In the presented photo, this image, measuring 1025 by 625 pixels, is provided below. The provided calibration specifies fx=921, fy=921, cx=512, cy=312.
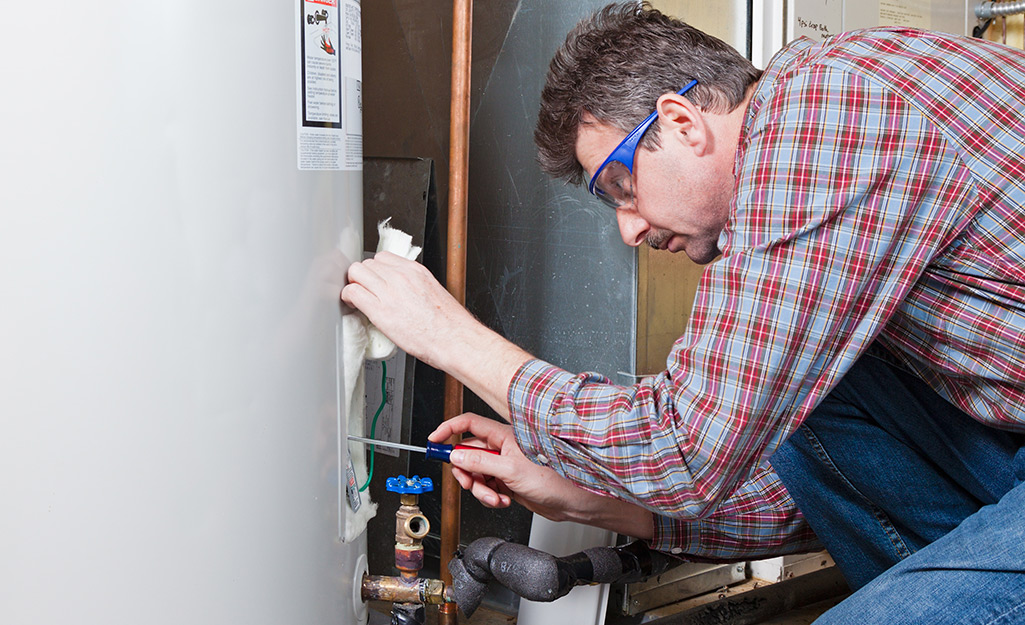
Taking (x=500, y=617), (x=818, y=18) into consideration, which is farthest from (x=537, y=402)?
(x=818, y=18)

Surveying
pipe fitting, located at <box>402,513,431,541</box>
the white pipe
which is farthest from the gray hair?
the white pipe

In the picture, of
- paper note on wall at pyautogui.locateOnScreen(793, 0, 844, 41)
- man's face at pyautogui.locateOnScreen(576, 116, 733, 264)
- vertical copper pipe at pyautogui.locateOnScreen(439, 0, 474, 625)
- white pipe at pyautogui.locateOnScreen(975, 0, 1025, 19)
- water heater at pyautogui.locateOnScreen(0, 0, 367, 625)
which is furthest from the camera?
white pipe at pyautogui.locateOnScreen(975, 0, 1025, 19)

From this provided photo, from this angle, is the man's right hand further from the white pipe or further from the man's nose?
the white pipe

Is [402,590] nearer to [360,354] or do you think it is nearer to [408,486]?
[408,486]

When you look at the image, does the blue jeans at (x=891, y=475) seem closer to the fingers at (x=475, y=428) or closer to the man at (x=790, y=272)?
the man at (x=790, y=272)

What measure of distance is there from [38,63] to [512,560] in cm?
78

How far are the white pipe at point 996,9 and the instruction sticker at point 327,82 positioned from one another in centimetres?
192

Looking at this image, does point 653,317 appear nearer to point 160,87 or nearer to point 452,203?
point 452,203

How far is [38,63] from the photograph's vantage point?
2.29ft

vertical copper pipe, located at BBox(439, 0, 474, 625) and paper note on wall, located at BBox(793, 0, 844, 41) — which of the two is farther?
paper note on wall, located at BBox(793, 0, 844, 41)

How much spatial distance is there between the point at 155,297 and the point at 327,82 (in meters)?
0.28

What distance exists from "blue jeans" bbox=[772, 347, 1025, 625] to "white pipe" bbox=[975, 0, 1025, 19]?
1532 mm

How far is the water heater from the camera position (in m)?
0.71

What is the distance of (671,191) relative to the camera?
3.22 feet
